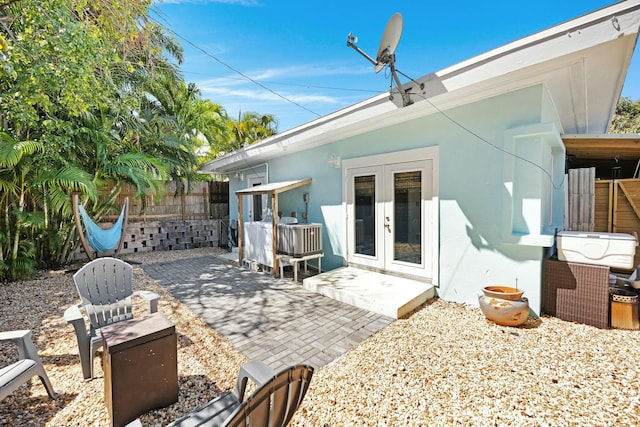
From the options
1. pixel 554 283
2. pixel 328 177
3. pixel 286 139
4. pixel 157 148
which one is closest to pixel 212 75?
pixel 286 139

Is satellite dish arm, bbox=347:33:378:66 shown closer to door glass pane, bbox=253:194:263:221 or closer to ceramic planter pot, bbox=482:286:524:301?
ceramic planter pot, bbox=482:286:524:301

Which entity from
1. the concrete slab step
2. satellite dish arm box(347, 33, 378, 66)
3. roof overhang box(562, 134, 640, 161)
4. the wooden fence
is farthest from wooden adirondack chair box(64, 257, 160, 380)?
roof overhang box(562, 134, 640, 161)

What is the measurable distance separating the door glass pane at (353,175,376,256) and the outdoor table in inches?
167

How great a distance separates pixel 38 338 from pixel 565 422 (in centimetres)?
568

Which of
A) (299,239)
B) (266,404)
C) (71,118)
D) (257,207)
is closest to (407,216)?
(299,239)

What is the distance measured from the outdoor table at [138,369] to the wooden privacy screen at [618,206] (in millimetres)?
8137

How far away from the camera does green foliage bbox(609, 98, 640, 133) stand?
51.0 ft

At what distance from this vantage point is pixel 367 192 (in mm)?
5863

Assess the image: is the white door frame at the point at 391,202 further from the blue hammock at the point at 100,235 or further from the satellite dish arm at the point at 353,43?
the blue hammock at the point at 100,235

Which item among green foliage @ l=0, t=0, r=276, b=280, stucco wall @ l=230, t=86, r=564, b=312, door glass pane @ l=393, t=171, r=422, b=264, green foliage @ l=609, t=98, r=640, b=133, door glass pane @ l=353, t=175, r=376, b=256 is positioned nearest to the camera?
stucco wall @ l=230, t=86, r=564, b=312

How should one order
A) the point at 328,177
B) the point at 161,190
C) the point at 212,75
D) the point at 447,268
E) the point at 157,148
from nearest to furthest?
the point at 447,268
the point at 328,177
the point at 212,75
the point at 161,190
the point at 157,148

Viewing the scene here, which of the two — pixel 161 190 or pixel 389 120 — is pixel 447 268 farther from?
pixel 161 190

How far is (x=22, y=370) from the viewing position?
7.02 feet

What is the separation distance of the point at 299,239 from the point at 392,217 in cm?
204
